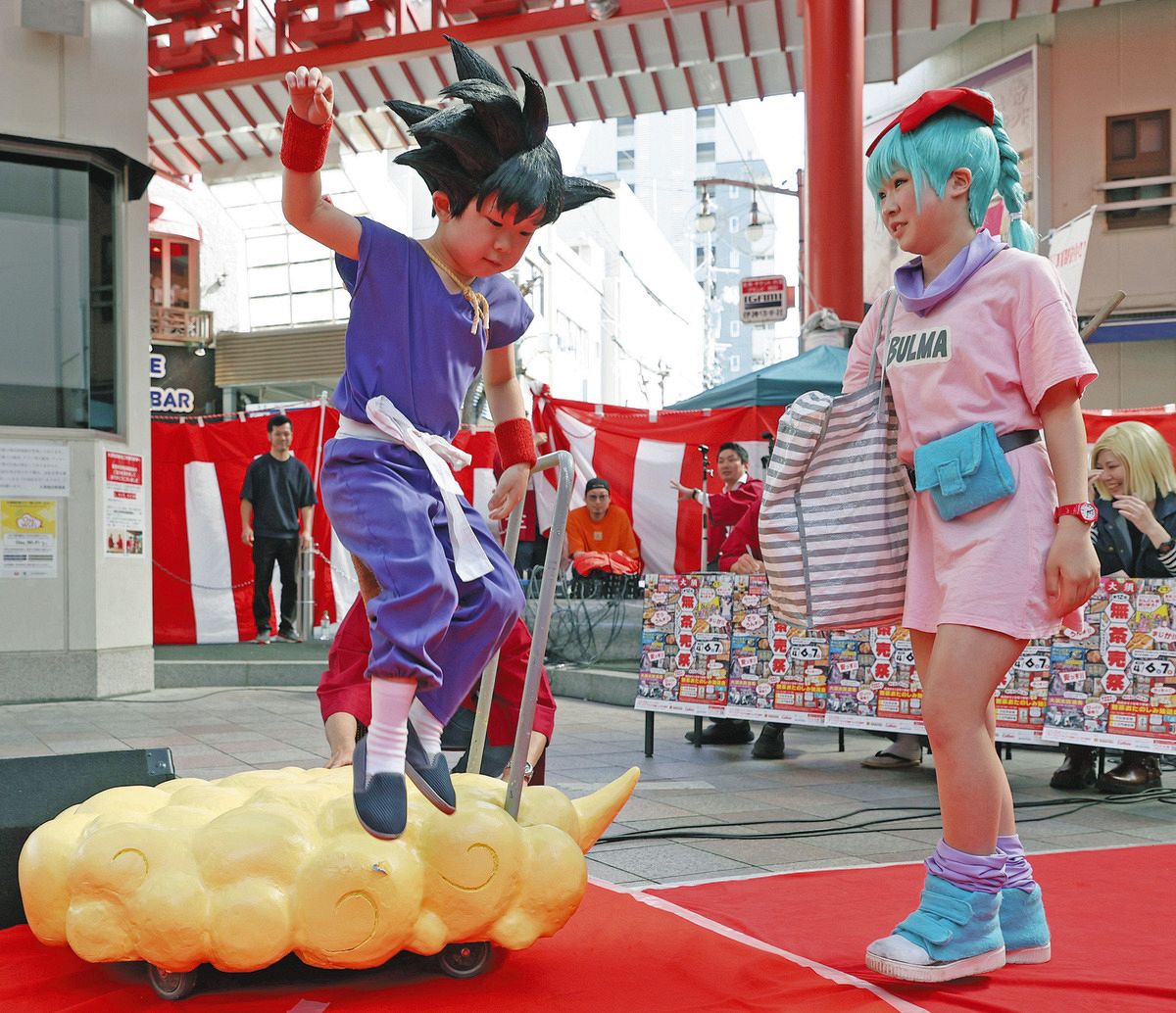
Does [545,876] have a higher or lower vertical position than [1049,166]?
lower

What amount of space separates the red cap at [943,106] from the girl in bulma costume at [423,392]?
731 millimetres

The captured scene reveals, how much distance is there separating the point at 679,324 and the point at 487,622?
70.0 m

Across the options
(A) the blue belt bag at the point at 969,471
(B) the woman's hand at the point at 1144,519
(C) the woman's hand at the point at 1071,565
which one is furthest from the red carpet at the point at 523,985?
(B) the woman's hand at the point at 1144,519

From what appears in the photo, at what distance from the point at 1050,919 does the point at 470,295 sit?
1968 millimetres

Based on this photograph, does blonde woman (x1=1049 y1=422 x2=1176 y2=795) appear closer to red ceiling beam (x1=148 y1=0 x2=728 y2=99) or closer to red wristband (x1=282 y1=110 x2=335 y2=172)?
red wristband (x1=282 y1=110 x2=335 y2=172)

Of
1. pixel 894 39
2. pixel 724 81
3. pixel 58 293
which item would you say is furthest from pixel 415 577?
pixel 724 81

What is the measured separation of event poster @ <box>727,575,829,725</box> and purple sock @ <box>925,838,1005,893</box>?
3104 mm

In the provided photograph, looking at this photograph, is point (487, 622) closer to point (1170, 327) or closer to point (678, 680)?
point (678, 680)

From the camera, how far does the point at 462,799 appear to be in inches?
97.8

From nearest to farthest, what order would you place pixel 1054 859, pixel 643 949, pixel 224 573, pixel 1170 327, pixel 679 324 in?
pixel 643 949, pixel 1054 859, pixel 224 573, pixel 1170 327, pixel 679 324

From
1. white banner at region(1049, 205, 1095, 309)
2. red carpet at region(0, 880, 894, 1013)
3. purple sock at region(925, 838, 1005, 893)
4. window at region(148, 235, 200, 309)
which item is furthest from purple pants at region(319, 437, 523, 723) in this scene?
window at region(148, 235, 200, 309)

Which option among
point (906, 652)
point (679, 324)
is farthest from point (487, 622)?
point (679, 324)

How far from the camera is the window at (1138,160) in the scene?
1466 centimetres

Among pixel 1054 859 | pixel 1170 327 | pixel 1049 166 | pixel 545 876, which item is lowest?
pixel 1054 859
